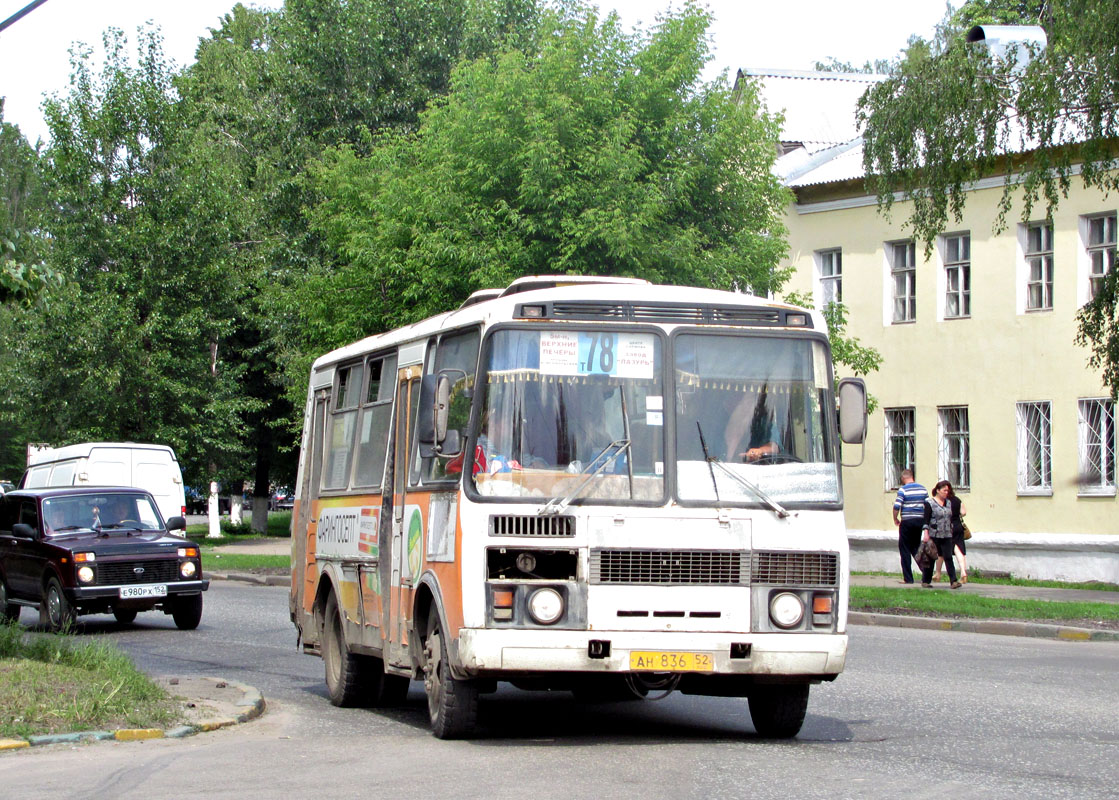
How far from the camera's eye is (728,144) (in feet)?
94.5

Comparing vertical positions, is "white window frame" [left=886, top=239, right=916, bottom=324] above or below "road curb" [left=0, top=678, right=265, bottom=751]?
above

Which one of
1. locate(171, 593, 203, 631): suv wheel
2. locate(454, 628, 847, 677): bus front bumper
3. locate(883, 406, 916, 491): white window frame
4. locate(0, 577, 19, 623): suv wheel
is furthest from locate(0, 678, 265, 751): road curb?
locate(883, 406, 916, 491): white window frame

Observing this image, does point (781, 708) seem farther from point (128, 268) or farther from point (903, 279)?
point (128, 268)

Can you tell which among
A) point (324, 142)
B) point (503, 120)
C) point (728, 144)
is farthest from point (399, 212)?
point (324, 142)

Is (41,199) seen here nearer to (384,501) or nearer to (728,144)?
(728,144)

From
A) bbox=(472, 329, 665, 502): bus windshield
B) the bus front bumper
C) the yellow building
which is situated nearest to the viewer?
the bus front bumper

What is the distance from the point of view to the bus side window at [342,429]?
1241 cm

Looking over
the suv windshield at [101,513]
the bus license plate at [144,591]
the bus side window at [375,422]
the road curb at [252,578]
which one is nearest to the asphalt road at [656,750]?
the bus side window at [375,422]

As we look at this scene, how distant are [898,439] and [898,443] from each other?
86 mm

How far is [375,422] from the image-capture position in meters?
11.8

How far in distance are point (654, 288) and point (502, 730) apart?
308cm

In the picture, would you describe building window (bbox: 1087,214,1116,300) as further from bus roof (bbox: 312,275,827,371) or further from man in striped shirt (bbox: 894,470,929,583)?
bus roof (bbox: 312,275,827,371)

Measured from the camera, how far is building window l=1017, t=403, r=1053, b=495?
3102cm

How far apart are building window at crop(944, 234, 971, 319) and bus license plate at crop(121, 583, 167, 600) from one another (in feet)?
62.9
